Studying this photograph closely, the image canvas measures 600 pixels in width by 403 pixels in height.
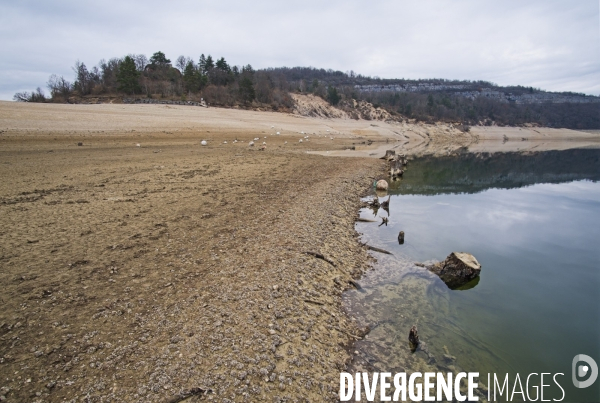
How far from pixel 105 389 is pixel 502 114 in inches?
4952

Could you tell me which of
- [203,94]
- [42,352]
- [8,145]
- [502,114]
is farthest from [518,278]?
[502,114]

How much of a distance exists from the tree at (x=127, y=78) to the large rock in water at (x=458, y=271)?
59091 mm

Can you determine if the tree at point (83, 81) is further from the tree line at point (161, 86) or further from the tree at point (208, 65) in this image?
the tree at point (208, 65)

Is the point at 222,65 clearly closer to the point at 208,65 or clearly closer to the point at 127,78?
the point at 208,65

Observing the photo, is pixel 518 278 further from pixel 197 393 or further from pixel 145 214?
pixel 145 214

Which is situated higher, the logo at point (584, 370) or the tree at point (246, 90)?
the tree at point (246, 90)

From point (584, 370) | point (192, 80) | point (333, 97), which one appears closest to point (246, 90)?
point (192, 80)

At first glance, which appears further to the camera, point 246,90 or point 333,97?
point 333,97

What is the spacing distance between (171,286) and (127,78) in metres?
57.9

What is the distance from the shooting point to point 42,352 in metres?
3.38

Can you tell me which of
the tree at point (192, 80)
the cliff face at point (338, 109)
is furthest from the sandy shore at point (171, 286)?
the cliff face at point (338, 109)

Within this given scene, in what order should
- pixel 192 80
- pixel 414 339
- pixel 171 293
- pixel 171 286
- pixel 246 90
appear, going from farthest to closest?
1. pixel 246 90
2. pixel 192 80
3. pixel 171 286
4. pixel 171 293
5. pixel 414 339

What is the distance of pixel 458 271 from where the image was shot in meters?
6.55

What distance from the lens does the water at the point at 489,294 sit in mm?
4393
